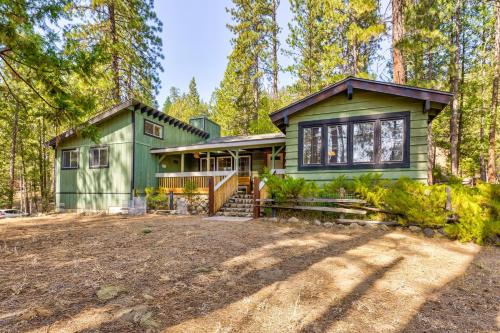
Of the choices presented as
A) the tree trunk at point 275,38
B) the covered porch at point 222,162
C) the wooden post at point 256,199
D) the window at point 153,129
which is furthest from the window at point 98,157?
the tree trunk at point 275,38

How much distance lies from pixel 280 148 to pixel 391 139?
4.80 m

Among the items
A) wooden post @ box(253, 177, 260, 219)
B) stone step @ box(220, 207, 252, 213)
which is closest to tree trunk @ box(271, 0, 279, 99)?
stone step @ box(220, 207, 252, 213)

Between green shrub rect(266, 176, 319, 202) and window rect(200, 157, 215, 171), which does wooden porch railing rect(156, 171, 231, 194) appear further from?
window rect(200, 157, 215, 171)

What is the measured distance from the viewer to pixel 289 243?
5.41 meters

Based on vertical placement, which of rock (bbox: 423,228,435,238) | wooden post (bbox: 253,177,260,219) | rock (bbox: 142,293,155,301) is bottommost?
rock (bbox: 423,228,435,238)

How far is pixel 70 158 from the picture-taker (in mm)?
13859

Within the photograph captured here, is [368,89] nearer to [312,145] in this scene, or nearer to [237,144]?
[312,145]

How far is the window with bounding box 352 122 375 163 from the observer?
26.8 feet

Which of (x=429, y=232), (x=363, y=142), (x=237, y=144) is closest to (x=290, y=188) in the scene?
(x=363, y=142)

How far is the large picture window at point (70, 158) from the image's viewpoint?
13688 millimetres

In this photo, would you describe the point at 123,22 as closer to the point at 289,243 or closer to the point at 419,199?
the point at 289,243

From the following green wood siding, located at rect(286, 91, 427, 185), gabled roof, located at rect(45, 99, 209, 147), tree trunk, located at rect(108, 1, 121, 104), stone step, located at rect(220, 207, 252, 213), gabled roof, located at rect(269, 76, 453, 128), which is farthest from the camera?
tree trunk, located at rect(108, 1, 121, 104)

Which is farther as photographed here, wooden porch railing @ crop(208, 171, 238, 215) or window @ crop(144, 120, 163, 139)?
window @ crop(144, 120, 163, 139)

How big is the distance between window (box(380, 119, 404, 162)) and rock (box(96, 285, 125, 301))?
770 centimetres
